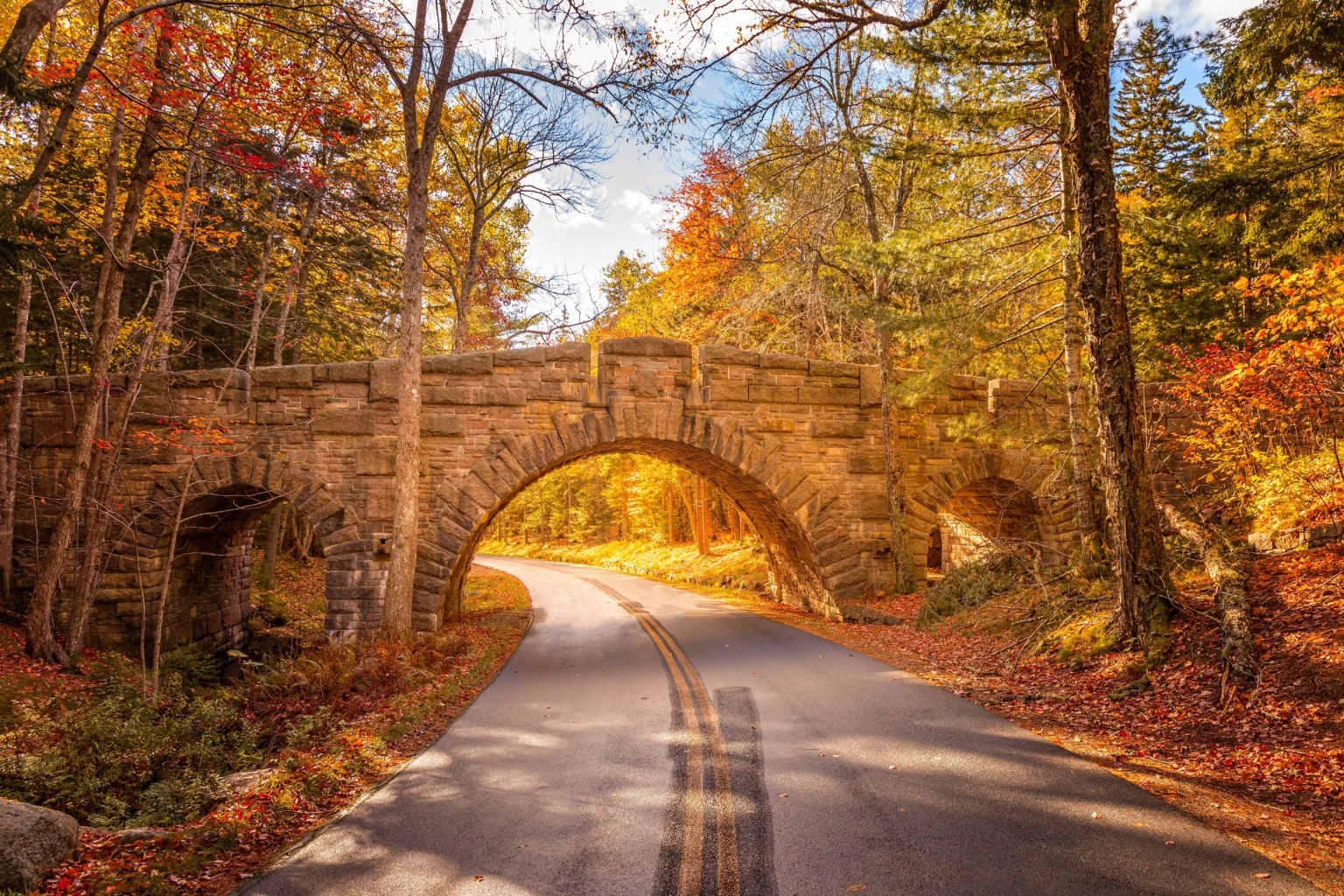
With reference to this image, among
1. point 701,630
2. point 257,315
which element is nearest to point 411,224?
point 257,315

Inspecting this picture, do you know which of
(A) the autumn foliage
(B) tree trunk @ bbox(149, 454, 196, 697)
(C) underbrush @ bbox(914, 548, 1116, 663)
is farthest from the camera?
(B) tree trunk @ bbox(149, 454, 196, 697)

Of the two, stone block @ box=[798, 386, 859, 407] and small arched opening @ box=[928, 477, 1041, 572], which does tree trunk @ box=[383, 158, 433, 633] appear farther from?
small arched opening @ box=[928, 477, 1041, 572]

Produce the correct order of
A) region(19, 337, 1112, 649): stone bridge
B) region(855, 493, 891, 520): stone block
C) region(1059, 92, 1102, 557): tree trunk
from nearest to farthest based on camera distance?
region(1059, 92, 1102, 557): tree trunk → region(19, 337, 1112, 649): stone bridge → region(855, 493, 891, 520): stone block

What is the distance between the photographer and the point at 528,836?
13.1ft

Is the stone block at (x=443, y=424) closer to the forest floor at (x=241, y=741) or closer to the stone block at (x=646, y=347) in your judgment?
the stone block at (x=646, y=347)

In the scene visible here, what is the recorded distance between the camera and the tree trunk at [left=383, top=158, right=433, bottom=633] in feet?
32.2

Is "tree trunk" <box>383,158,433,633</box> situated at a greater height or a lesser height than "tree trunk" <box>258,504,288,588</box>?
greater

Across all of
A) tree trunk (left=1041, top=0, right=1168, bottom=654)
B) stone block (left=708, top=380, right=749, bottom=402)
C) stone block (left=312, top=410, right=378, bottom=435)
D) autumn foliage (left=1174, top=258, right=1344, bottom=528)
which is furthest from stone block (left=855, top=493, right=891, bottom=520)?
stone block (left=312, top=410, right=378, bottom=435)

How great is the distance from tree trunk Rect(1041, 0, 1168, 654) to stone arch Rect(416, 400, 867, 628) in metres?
6.09

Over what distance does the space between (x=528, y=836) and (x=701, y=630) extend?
8.02 metres

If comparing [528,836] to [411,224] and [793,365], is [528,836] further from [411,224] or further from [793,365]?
[793,365]

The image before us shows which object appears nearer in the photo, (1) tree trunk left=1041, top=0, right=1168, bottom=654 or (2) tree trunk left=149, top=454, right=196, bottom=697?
(1) tree trunk left=1041, top=0, right=1168, bottom=654

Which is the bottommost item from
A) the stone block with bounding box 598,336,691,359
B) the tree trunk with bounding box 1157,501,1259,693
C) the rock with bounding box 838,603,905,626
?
the rock with bounding box 838,603,905,626

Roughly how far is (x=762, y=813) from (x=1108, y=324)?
19.9 ft
